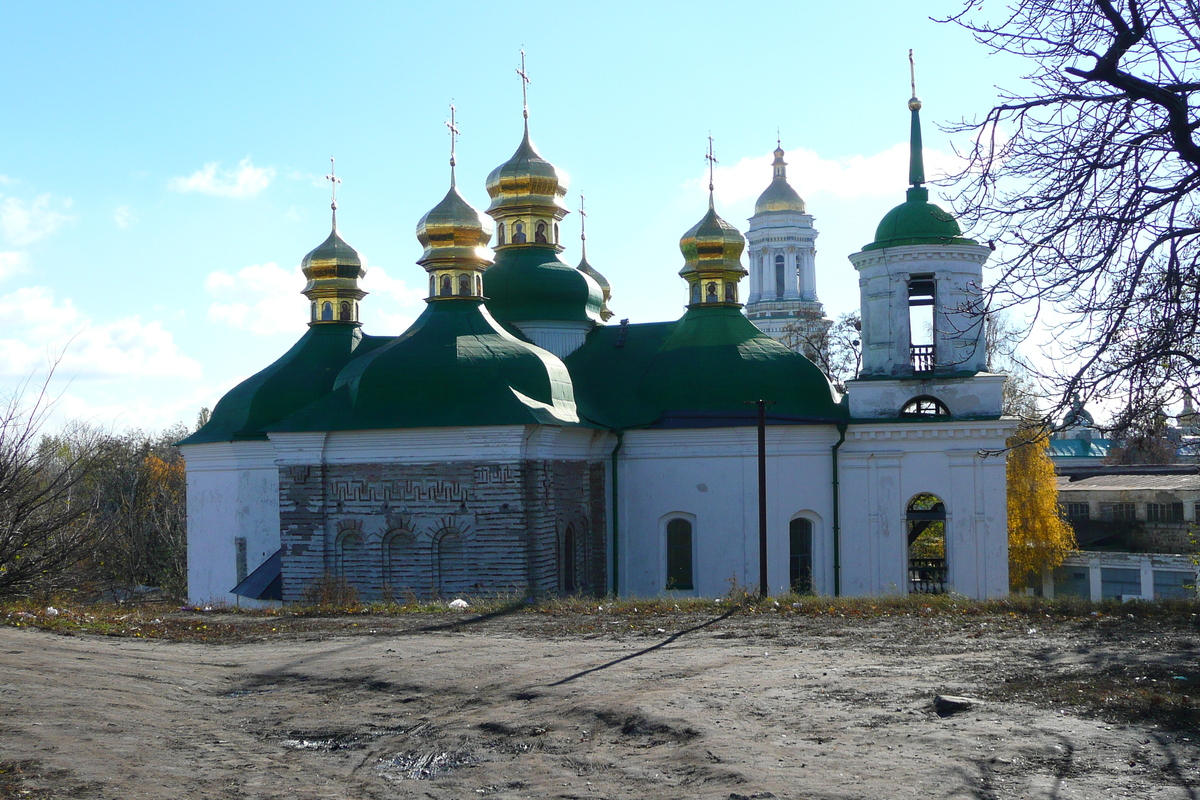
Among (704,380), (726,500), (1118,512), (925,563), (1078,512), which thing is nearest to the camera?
(726,500)

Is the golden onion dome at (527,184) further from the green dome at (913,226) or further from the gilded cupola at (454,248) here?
the green dome at (913,226)

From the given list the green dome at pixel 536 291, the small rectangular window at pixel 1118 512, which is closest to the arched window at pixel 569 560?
the green dome at pixel 536 291

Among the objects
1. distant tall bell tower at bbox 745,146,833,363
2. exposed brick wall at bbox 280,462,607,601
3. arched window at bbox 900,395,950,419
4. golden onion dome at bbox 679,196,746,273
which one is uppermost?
distant tall bell tower at bbox 745,146,833,363

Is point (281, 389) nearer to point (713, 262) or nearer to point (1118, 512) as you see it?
point (713, 262)

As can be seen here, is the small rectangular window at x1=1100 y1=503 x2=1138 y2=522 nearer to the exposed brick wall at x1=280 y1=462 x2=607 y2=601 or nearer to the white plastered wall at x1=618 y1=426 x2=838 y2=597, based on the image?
the white plastered wall at x1=618 y1=426 x2=838 y2=597

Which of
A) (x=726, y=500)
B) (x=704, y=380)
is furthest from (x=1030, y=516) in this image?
(x=704, y=380)

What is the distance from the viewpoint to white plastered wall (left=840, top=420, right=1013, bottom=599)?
20.0m

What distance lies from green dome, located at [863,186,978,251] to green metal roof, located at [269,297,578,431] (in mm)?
6737

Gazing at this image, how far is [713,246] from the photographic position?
23766 mm

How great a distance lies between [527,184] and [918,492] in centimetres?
1129

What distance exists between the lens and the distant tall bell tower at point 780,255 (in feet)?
155

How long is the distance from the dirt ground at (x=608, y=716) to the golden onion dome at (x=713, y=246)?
12.8 m

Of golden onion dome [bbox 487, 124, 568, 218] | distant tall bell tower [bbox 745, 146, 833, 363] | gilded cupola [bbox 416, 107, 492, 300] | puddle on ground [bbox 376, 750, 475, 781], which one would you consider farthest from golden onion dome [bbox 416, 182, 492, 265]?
distant tall bell tower [bbox 745, 146, 833, 363]

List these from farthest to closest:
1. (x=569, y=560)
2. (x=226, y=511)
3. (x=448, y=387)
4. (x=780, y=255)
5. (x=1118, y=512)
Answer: (x=780, y=255), (x=1118, y=512), (x=226, y=511), (x=569, y=560), (x=448, y=387)
